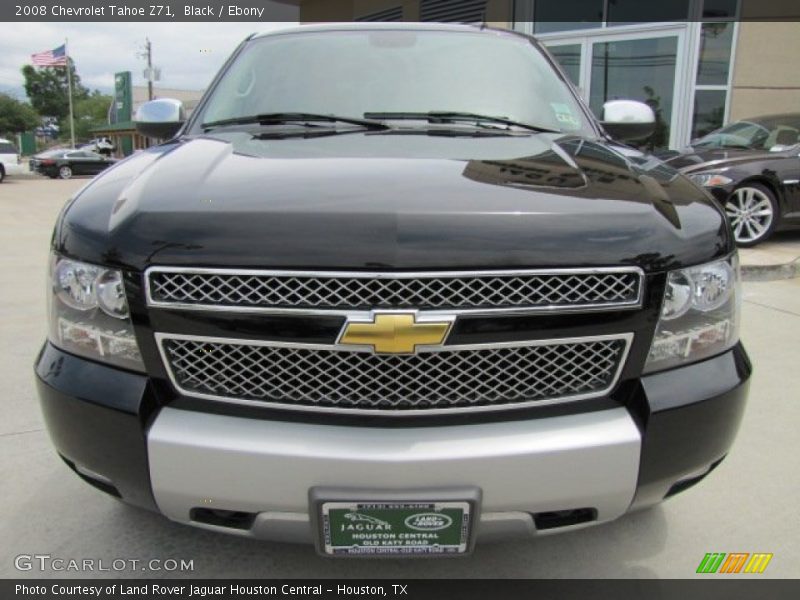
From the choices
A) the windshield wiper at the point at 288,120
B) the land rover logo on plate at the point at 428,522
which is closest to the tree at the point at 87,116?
the windshield wiper at the point at 288,120

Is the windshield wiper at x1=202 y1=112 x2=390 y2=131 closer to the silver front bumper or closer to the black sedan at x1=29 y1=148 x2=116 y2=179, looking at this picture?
the silver front bumper

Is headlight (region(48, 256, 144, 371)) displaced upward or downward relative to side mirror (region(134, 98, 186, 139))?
downward

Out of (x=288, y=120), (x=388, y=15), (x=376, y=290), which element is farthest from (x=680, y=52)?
(x=376, y=290)

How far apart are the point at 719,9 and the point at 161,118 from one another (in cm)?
1044

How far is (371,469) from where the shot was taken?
5.02 feet

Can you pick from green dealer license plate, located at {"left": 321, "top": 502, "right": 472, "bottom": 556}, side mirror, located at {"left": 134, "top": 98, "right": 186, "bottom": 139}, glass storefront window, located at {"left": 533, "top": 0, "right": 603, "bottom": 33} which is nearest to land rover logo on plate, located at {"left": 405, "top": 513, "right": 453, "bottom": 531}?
green dealer license plate, located at {"left": 321, "top": 502, "right": 472, "bottom": 556}

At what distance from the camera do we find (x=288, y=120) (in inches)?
103

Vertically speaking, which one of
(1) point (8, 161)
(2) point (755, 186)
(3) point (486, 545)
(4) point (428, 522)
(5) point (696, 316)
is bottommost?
(1) point (8, 161)

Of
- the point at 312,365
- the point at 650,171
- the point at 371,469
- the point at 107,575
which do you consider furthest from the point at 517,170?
the point at 107,575

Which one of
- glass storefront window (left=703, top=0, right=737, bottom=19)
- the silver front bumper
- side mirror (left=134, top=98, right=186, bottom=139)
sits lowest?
the silver front bumper

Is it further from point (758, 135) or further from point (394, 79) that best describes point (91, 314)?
point (758, 135)

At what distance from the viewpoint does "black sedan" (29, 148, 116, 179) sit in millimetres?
30594

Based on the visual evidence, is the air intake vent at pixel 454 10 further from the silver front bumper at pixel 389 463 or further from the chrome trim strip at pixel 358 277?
the silver front bumper at pixel 389 463

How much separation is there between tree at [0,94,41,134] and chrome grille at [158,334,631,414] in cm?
6819
